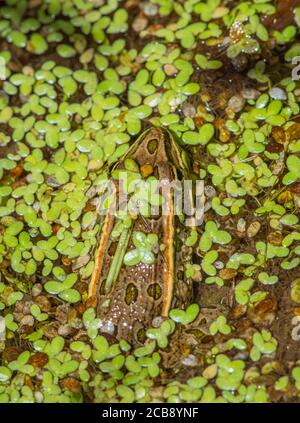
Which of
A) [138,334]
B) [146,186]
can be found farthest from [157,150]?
[138,334]

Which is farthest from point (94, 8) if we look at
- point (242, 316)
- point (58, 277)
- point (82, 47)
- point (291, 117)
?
point (242, 316)

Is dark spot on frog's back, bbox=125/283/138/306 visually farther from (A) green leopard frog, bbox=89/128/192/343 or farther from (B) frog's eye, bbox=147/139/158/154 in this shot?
(B) frog's eye, bbox=147/139/158/154
